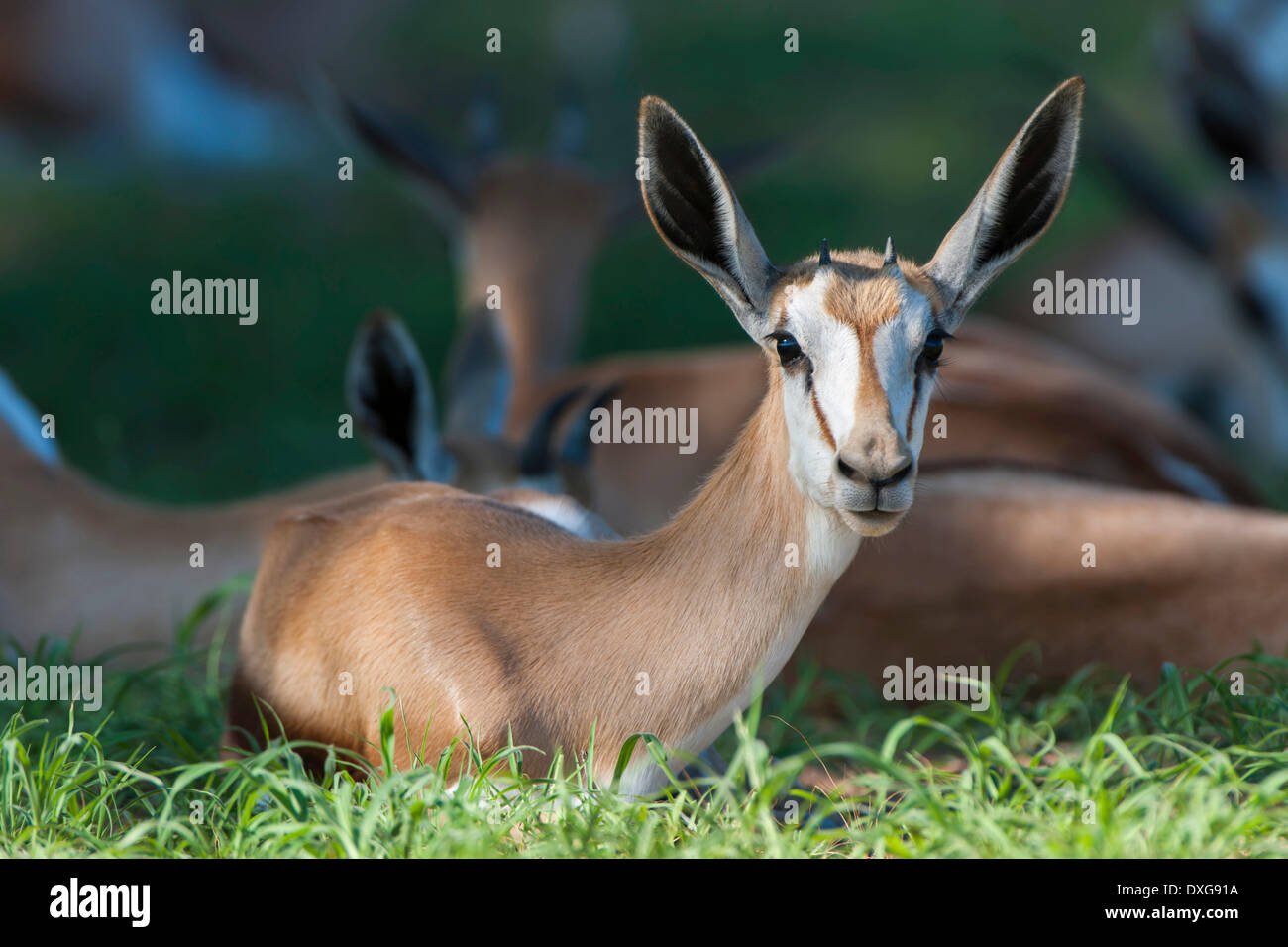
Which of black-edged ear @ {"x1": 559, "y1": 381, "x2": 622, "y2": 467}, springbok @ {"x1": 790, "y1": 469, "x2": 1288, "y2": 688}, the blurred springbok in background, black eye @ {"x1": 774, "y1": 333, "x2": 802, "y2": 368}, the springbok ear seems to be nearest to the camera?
black eye @ {"x1": 774, "y1": 333, "x2": 802, "y2": 368}

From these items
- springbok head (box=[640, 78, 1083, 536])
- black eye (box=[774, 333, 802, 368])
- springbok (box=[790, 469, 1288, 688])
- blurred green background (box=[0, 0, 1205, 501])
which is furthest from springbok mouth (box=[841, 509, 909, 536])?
blurred green background (box=[0, 0, 1205, 501])

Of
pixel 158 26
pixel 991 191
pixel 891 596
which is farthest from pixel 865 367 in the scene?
pixel 158 26

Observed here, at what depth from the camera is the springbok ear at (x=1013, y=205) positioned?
10.4 ft

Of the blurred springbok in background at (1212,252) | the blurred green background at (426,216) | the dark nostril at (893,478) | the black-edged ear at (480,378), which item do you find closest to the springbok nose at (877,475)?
the dark nostril at (893,478)

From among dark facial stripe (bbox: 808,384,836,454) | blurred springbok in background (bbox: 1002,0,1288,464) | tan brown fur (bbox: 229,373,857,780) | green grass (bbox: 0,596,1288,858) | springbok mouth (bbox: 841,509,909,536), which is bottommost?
green grass (bbox: 0,596,1288,858)

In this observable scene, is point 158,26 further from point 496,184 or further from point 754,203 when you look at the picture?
point 496,184

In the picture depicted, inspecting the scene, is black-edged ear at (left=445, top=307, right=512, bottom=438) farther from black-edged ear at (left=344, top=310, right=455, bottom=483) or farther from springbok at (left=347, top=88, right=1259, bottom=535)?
black-edged ear at (left=344, top=310, right=455, bottom=483)

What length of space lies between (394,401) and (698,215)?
187cm

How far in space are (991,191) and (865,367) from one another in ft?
1.70

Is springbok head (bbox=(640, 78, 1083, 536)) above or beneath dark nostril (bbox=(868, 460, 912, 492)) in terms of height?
above

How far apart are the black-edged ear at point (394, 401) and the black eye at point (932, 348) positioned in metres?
2.04

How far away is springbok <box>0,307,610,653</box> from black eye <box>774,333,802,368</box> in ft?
6.09

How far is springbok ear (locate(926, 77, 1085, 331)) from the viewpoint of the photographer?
124 inches

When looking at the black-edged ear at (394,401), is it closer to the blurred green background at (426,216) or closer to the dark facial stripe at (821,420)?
the dark facial stripe at (821,420)
